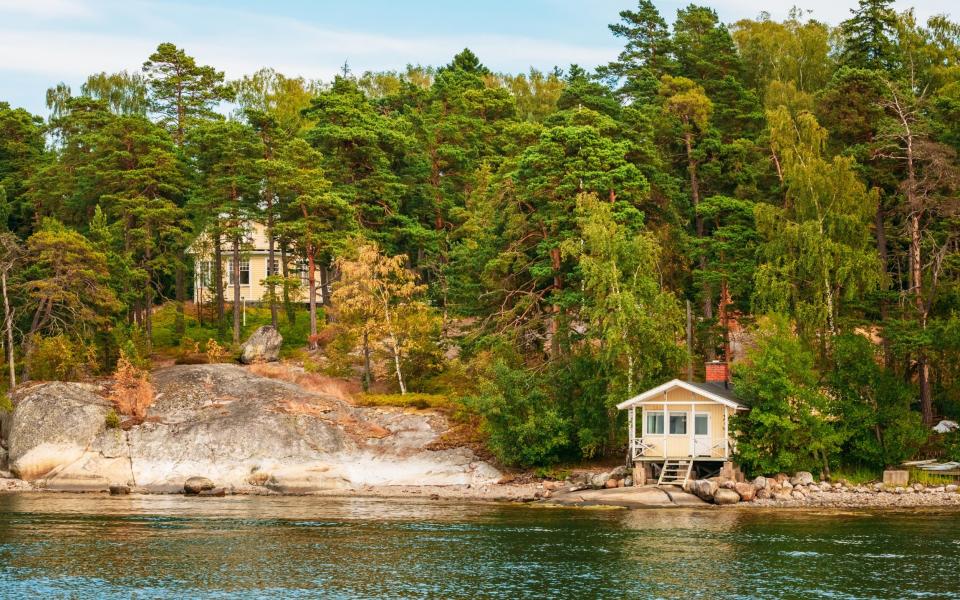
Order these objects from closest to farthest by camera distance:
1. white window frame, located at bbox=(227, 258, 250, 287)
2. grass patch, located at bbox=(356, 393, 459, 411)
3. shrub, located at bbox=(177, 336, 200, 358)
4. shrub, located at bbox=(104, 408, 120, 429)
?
shrub, located at bbox=(104, 408, 120, 429) < grass patch, located at bbox=(356, 393, 459, 411) < shrub, located at bbox=(177, 336, 200, 358) < white window frame, located at bbox=(227, 258, 250, 287)

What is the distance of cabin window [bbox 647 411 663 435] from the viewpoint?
45.2 meters

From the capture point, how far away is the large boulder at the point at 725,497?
42031mm

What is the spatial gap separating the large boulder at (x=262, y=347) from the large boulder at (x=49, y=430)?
1006cm

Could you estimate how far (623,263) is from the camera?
1850 inches

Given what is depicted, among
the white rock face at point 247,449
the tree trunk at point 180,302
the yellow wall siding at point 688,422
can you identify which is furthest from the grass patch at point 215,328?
the yellow wall siding at point 688,422

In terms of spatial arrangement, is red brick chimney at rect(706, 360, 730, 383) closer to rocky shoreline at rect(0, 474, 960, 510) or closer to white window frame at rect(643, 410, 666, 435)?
white window frame at rect(643, 410, 666, 435)

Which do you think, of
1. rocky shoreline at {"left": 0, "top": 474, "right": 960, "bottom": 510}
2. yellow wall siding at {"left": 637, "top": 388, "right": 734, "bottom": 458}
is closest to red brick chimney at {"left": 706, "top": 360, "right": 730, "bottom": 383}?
yellow wall siding at {"left": 637, "top": 388, "right": 734, "bottom": 458}

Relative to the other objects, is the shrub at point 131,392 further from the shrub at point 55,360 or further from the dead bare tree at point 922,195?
the dead bare tree at point 922,195

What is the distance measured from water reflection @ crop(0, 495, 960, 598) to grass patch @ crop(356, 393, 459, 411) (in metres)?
11.7

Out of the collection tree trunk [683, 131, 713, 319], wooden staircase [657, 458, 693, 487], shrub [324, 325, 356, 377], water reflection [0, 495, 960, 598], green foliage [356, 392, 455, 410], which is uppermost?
tree trunk [683, 131, 713, 319]

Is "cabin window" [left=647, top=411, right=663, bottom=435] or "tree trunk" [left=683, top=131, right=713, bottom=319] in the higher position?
"tree trunk" [left=683, top=131, right=713, bottom=319]

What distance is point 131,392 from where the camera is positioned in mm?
52438

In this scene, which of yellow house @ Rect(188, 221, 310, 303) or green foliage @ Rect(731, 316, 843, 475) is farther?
yellow house @ Rect(188, 221, 310, 303)

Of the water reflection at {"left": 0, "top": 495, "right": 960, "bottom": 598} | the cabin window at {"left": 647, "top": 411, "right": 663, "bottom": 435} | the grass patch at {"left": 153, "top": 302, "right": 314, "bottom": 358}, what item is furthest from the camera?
the grass patch at {"left": 153, "top": 302, "right": 314, "bottom": 358}
